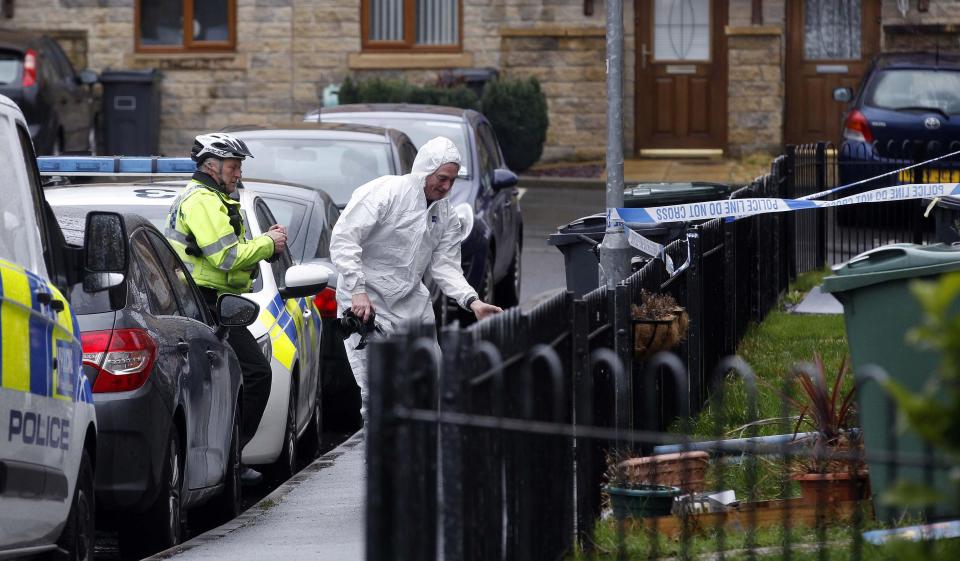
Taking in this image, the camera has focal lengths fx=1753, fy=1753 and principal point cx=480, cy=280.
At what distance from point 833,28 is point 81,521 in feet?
69.0

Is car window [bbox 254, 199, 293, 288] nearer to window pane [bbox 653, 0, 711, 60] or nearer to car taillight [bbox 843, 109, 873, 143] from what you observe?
car taillight [bbox 843, 109, 873, 143]

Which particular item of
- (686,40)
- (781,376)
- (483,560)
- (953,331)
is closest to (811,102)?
(686,40)

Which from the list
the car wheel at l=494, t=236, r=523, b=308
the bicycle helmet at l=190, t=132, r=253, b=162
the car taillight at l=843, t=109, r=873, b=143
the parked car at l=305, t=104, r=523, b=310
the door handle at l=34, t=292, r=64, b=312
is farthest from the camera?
the car taillight at l=843, t=109, r=873, b=143

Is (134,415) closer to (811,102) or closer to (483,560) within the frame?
(483,560)

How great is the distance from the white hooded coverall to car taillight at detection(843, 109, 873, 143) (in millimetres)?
10501

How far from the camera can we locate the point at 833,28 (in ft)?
82.9

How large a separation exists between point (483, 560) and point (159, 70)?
22.7 metres

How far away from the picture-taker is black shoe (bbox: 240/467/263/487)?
30.1 feet

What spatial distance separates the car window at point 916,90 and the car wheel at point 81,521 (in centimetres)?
1375

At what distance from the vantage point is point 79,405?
573 cm

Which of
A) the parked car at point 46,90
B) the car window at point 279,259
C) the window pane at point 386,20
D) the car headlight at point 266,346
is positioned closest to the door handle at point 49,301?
the car headlight at point 266,346

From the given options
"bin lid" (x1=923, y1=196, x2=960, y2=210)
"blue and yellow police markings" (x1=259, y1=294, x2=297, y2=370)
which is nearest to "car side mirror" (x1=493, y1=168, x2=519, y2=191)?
"bin lid" (x1=923, y1=196, x2=960, y2=210)

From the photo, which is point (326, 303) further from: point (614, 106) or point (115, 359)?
point (115, 359)

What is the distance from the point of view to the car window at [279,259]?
9594mm
